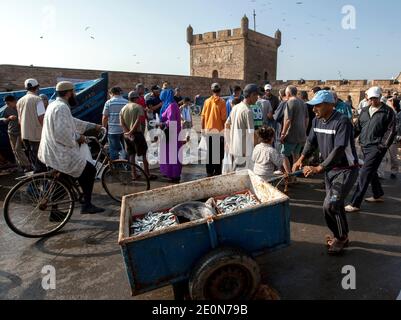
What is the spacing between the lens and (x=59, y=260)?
380 centimetres

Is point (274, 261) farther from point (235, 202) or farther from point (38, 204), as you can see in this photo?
point (38, 204)

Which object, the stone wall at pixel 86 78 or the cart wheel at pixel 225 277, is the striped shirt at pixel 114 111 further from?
the stone wall at pixel 86 78

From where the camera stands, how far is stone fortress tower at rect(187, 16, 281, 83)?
131 ft

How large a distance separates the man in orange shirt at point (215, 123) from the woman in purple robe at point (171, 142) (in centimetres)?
59

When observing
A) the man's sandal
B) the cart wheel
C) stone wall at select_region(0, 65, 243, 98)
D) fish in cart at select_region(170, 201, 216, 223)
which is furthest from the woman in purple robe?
stone wall at select_region(0, 65, 243, 98)

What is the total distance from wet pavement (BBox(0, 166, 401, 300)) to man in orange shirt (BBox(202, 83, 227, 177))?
223cm

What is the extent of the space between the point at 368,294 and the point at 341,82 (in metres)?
30.8

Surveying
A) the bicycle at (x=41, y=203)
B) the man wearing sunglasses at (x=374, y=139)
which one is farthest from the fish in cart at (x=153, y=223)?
the man wearing sunglasses at (x=374, y=139)

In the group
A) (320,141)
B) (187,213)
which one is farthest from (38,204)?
(320,141)

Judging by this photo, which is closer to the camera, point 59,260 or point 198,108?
point 59,260

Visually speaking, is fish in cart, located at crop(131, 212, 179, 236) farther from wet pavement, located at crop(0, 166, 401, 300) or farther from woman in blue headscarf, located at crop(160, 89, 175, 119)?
woman in blue headscarf, located at crop(160, 89, 175, 119)

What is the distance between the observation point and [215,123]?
21.1ft
